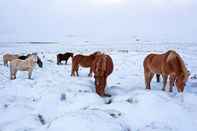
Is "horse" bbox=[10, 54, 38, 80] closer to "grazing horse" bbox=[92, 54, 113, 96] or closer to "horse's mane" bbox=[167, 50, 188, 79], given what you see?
"grazing horse" bbox=[92, 54, 113, 96]

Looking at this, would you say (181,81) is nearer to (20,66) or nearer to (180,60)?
(180,60)

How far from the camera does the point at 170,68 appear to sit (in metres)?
9.21

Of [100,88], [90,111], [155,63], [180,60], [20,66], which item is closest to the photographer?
[90,111]

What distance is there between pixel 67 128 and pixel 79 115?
49cm

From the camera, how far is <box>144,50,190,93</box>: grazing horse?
8828mm

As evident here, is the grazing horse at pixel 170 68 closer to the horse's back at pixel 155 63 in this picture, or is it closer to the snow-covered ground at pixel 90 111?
the horse's back at pixel 155 63

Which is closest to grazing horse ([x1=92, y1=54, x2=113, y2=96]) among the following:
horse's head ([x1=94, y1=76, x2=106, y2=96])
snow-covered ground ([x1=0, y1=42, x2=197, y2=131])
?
horse's head ([x1=94, y1=76, x2=106, y2=96])

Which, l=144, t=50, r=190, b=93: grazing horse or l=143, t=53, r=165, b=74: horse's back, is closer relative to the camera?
l=144, t=50, r=190, b=93: grazing horse

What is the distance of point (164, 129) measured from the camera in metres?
6.48

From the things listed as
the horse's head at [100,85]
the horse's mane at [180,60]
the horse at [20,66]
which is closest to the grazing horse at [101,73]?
the horse's head at [100,85]

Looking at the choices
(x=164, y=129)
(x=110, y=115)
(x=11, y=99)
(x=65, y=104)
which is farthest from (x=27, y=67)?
(x=164, y=129)

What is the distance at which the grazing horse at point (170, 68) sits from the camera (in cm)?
883

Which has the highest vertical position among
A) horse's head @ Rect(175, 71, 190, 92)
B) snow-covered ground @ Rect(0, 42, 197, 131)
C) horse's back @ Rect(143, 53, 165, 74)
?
horse's back @ Rect(143, 53, 165, 74)

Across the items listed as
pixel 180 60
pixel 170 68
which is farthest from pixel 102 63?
pixel 180 60
